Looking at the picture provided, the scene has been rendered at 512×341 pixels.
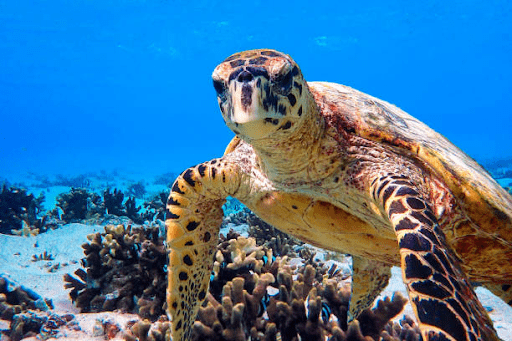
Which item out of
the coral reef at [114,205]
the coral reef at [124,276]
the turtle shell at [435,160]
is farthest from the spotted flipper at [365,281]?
Answer: the coral reef at [114,205]

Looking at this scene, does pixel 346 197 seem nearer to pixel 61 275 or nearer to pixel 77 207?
pixel 61 275

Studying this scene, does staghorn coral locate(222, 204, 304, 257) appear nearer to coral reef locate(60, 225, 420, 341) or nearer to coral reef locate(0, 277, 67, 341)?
coral reef locate(60, 225, 420, 341)

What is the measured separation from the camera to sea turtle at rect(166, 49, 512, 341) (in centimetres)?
146

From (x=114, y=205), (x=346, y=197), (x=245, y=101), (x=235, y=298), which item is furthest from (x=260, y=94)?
(x=114, y=205)

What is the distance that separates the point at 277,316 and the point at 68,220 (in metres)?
8.87

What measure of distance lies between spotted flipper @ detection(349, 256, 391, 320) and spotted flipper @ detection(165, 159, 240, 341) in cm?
155

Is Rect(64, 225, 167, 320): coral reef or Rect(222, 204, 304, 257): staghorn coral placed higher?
Rect(222, 204, 304, 257): staghorn coral

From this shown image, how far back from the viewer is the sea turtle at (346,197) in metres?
1.46

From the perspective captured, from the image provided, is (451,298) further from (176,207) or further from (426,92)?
(426,92)

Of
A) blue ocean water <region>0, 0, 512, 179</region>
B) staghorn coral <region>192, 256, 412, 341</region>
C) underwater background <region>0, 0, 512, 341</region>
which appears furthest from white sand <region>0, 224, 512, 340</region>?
blue ocean water <region>0, 0, 512, 179</region>

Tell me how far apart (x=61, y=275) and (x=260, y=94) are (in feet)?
14.3

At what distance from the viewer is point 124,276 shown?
135 inches

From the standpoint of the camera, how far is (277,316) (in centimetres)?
269

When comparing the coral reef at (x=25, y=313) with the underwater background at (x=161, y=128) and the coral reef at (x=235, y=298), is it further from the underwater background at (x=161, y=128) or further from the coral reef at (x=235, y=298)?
the coral reef at (x=235, y=298)
